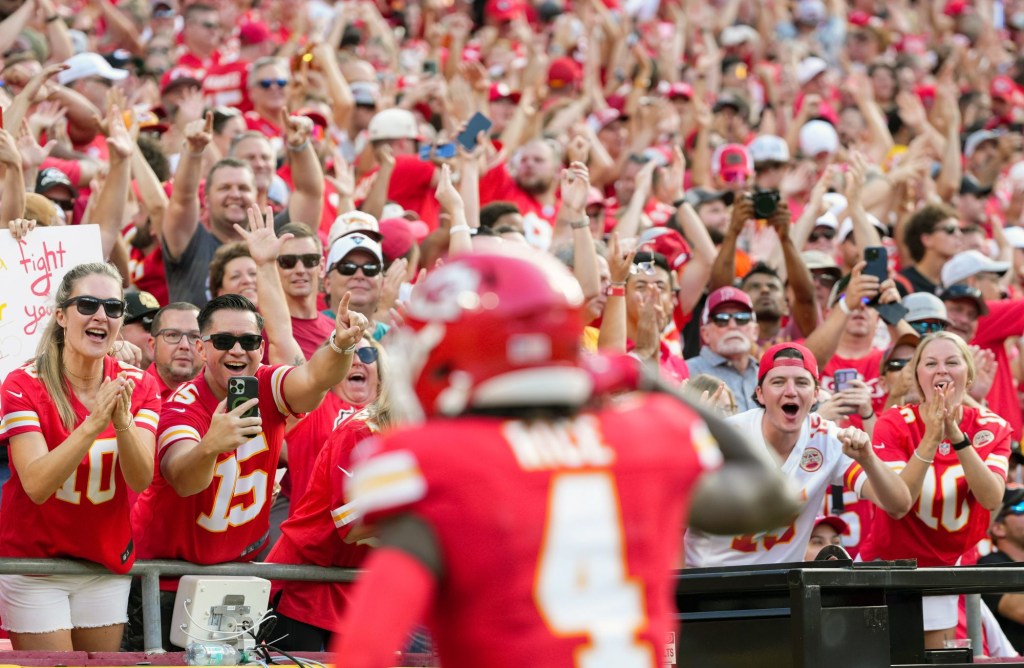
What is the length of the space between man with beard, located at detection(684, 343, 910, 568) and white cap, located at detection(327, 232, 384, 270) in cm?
204

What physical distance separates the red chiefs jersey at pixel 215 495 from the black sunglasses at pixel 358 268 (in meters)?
→ 1.85

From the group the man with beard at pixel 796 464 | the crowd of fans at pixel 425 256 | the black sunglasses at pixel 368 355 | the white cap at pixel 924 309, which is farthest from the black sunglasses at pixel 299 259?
the white cap at pixel 924 309

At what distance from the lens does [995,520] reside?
29.2 ft

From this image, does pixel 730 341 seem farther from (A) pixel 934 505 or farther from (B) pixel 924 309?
(A) pixel 934 505

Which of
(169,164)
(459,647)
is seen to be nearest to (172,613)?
(459,647)

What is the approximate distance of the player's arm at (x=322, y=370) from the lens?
19.7 feet

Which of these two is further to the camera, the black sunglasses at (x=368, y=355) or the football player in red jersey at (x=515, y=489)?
the black sunglasses at (x=368, y=355)

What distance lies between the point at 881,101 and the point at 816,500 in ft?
33.5

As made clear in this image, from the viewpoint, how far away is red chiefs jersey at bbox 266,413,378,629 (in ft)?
20.6

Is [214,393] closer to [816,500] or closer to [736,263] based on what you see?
[816,500]

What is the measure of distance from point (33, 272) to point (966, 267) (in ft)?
19.5

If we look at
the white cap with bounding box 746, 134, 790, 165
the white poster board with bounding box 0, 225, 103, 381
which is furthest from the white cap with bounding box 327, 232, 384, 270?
the white cap with bounding box 746, 134, 790, 165

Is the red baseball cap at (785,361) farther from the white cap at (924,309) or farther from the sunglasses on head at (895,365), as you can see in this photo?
the white cap at (924,309)

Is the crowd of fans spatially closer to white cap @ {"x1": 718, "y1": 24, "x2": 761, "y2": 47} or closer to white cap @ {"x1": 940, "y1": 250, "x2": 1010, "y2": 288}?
white cap @ {"x1": 940, "y1": 250, "x2": 1010, "y2": 288}
